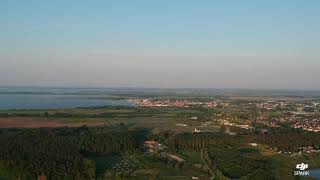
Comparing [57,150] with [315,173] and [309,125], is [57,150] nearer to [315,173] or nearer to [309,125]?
[315,173]

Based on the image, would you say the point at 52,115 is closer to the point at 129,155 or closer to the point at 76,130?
the point at 76,130

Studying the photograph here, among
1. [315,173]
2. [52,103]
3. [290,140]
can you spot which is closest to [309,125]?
[290,140]

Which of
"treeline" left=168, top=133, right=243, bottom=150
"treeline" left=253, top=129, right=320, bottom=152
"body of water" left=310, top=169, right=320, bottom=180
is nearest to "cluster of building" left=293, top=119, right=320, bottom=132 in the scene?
"treeline" left=253, top=129, right=320, bottom=152

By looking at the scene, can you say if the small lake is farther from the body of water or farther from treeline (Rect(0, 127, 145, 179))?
the body of water

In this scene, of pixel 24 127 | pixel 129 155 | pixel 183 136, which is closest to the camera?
pixel 129 155

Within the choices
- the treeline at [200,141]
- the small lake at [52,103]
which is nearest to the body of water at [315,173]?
the treeline at [200,141]

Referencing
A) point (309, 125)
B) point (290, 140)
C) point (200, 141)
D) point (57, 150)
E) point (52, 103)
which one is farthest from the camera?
point (52, 103)

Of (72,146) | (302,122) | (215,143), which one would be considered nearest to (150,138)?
(215,143)

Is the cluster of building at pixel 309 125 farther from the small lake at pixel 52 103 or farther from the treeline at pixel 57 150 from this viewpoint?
the small lake at pixel 52 103

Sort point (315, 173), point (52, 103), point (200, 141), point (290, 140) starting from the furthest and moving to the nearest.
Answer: point (52, 103) → point (290, 140) → point (200, 141) → point (315, 173)
